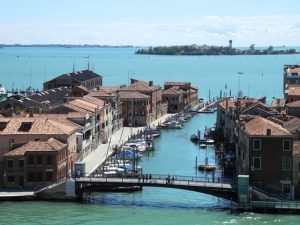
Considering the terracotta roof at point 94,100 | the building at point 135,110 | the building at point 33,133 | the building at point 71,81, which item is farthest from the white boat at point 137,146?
the building at point 71,81

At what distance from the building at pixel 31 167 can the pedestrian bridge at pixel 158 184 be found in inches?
83.5

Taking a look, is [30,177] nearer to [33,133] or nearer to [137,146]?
[33,133]

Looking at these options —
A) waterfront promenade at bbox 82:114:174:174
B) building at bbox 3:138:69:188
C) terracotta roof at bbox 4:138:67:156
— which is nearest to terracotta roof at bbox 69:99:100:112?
waterfront promenade at bbox 82:114:174:174

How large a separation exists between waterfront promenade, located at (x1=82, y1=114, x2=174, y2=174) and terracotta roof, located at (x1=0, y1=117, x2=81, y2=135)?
324cm

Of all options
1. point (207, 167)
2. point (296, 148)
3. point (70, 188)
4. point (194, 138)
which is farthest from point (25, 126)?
point (194, 138)

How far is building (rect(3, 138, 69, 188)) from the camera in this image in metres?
45.6

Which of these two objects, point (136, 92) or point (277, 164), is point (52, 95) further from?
point (277, 164)

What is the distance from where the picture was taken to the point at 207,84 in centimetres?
16912

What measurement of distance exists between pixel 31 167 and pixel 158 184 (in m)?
7.42

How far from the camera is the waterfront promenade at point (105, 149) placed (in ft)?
177

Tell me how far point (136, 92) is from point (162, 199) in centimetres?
4240

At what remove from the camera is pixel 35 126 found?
49.7 metres

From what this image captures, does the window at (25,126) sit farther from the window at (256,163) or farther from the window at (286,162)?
the window at (286,162)

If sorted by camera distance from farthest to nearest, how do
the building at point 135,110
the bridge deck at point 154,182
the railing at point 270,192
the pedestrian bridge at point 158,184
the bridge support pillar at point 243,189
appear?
1. the building at point 135,110
2. the bridge deck at point 154,182
3. the pedestrian bridge at point 158,184
4. the railing at point 270,192
5. the bridge support pillar at point 243,189
